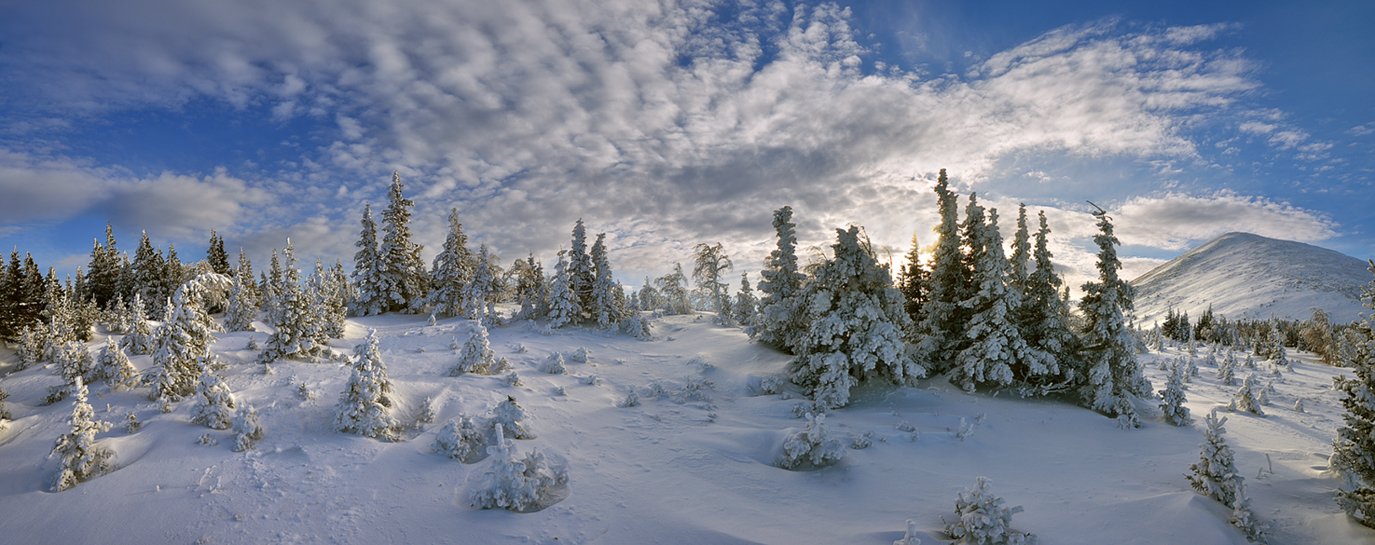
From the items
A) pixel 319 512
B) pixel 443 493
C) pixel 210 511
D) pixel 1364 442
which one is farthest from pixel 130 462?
pixel 1364 442

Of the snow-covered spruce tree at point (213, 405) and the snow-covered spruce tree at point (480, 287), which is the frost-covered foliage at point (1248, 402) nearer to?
the snow-covered spruce tree at point (213, 405)

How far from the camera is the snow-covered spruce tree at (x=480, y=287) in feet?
118

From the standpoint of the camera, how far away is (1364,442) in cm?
915

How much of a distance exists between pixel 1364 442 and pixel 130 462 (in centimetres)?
2227

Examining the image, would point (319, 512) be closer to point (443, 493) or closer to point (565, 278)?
point (443, 493)

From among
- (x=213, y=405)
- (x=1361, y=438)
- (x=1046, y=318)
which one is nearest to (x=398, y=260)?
(x=213, y=405)

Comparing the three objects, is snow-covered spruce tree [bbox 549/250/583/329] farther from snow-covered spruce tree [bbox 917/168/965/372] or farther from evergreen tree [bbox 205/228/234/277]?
evergreen tree [bbox 205/228/234/277]

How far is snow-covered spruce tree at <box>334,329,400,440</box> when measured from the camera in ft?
39.4

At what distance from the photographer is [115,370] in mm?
13492

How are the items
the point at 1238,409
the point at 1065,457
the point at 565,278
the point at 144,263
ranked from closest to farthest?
the point at 1065,457, the point at 1238,409, the point at 565,278, the point at 144,263

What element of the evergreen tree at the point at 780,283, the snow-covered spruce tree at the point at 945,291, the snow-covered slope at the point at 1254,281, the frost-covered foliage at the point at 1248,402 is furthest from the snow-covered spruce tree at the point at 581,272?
the snow-covered slope at the point at 1254,281

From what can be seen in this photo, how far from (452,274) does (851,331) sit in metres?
29.3

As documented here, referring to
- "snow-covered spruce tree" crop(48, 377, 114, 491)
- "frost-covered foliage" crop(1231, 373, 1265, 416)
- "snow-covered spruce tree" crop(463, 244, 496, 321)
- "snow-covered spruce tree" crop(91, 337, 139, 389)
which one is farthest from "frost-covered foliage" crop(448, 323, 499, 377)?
"frost-covered foliage" crop(1231, 373, 1265, 416)

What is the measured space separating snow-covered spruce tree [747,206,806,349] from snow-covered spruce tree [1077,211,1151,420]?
36.8 feet
